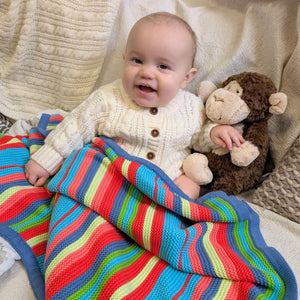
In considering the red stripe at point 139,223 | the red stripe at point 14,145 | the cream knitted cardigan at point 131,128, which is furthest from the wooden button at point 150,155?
the red stripe at point 14,145

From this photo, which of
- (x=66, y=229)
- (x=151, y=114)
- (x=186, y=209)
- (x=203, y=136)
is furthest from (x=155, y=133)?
(x=66, y=229)

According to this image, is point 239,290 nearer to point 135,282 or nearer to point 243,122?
point 135,282

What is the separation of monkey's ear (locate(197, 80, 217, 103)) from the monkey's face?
0.16ft

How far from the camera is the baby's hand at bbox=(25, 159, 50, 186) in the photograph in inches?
37.2

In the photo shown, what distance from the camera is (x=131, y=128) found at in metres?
0.96

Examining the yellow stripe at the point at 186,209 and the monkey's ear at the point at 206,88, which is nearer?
the yellow stripe at the point at 186,209

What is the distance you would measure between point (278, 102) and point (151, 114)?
383 mm

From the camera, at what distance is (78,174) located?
0.86m

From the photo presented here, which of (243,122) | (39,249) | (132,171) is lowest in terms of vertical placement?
(39,249)

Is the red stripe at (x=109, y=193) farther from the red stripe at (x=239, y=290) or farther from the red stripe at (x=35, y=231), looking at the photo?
the red stripe at (x=239, y=290)

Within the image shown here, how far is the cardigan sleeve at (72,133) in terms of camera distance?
0.96 meters

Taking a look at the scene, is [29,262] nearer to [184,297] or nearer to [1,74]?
[184,297]

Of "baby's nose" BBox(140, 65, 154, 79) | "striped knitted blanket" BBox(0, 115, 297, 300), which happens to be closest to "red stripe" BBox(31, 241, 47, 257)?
"striped knitted blanket" BBox(0, 115, 297, 300)

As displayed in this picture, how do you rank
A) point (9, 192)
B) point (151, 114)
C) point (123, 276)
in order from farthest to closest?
point (151, 114), point (9, 192), point (123, 276)
